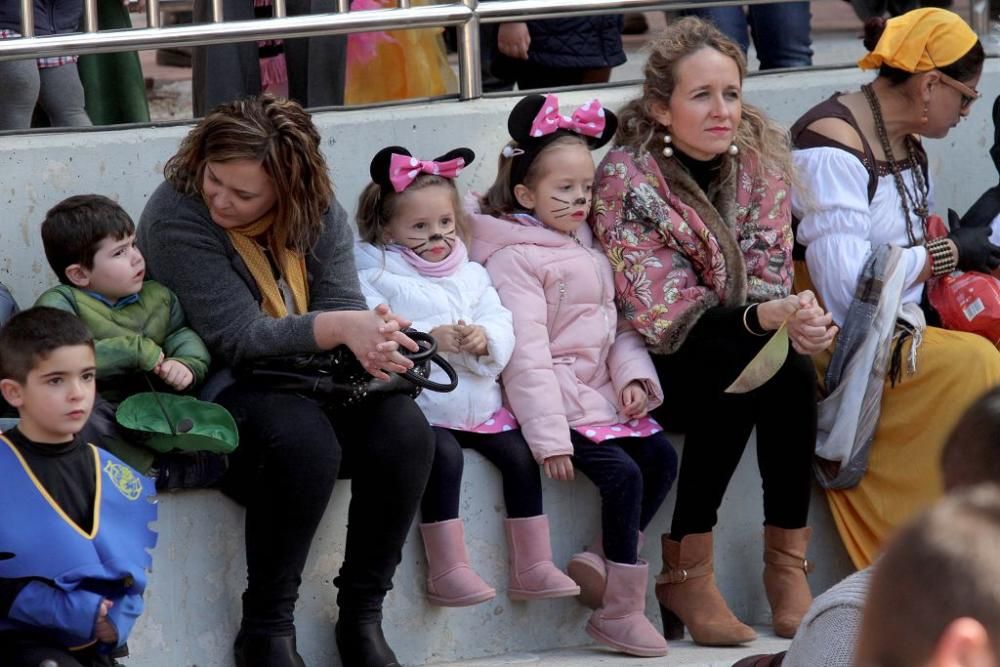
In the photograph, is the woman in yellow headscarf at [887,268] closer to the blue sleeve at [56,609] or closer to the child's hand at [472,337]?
the child's hand at [472,337]

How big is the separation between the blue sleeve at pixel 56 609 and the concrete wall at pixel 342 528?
20.1 inches

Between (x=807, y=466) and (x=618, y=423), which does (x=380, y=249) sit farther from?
(x=807, y=466)

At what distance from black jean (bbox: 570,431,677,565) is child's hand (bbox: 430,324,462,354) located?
38 centimetres

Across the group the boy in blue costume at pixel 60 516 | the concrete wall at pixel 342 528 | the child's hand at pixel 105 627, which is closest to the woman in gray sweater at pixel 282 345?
the concrete wall at pixel 342 528

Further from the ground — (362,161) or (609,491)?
(362,161)

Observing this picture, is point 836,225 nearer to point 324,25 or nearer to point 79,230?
point 324,25

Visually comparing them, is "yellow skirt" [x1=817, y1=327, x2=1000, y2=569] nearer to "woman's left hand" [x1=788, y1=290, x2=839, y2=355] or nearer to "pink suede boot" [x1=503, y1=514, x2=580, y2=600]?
"woman's left hand" [x1=788, y1=290, x2=839, y2=355]

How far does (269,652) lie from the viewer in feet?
11.8

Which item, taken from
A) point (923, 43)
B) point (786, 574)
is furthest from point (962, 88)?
point (786, 574)

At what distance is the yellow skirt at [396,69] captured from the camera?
5.05m

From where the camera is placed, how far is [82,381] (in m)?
3.25

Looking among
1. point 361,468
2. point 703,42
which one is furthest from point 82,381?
point 703,42

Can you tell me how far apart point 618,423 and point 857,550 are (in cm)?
79

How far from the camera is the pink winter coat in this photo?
13.4 ft
